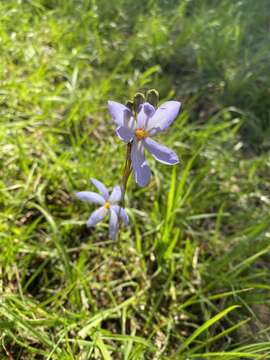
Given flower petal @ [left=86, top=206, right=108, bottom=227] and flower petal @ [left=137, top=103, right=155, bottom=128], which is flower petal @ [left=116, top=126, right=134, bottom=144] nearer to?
flower petal @ [left=137, top=103, right=155, bottom=128]

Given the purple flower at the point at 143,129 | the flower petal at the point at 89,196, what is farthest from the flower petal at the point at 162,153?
the flower petal at the point at 89,196

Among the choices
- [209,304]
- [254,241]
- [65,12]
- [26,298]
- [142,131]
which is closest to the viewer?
[142,131]

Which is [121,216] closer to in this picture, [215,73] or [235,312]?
[235,312]

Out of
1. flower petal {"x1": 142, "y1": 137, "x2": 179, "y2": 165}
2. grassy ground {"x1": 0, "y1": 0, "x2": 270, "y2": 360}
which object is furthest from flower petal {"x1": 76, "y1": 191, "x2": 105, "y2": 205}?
flower petal {"x1": 142, "y1": 137, "x2": 179, "y2": 165}

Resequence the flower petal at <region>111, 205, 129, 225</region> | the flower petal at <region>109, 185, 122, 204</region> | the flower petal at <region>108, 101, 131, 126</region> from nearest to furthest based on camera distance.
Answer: the flower petal at <region>108, 101, 131, 126</region> → the flower petal at <region>111, 205, 129, 225</region> → the flower petal at <region>109, 185, 122, 204</region>

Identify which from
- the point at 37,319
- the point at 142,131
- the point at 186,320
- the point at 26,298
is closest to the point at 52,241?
the point at 26,298
